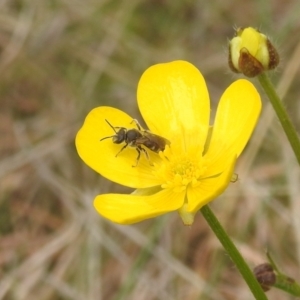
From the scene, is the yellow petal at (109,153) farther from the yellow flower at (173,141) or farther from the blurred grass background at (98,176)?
the blurred grass background at (98,176)

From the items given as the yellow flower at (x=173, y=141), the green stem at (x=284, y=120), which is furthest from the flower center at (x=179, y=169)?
the green stem at (x=284, y=120)

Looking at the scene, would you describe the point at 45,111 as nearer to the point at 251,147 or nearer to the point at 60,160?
the point at 60,160

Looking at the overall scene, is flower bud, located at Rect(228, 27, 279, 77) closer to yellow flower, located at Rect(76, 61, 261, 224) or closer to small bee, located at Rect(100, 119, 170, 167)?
yellow flower, located at Rect(76, 61, 261, 224)

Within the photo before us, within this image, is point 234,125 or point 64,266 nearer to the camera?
point 234,125

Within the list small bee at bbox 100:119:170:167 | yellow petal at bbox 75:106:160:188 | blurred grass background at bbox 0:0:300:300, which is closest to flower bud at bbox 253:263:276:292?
yellow petal at bbox 75:106:160:188

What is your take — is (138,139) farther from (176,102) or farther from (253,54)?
(253,54)

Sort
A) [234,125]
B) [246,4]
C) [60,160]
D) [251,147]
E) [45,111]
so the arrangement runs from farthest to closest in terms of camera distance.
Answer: [246,4] < [45,111] < [60,160] < [251,147] < [234,125]

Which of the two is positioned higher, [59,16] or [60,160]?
[59,16]

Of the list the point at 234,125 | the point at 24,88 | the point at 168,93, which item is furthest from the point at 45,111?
the point at 234,125
